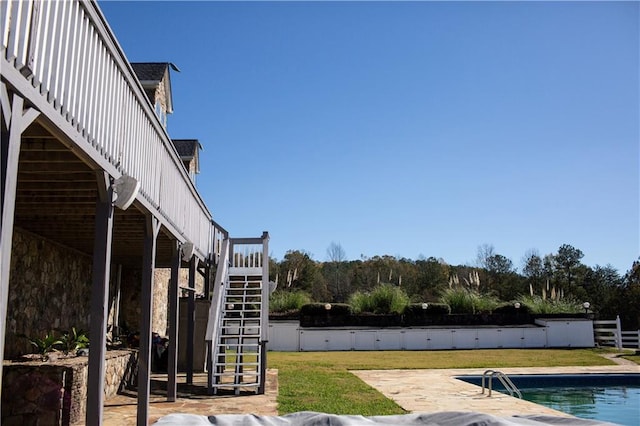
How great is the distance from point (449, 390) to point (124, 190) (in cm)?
708

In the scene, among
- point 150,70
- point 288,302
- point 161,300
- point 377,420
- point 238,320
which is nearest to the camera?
point 377,420

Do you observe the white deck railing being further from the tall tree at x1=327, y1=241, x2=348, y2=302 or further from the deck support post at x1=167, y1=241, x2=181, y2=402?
the tall tree at x1=327, y1=241, x2=348, y2=302

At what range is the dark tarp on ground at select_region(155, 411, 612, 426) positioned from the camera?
4859mm

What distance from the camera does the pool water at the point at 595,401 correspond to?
30.7ft

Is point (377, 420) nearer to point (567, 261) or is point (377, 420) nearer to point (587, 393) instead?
point (587, 393)

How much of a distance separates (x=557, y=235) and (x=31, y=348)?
36982mm

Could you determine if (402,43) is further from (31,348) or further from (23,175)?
(31,348)

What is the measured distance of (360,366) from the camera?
14.8 meters

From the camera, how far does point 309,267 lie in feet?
138

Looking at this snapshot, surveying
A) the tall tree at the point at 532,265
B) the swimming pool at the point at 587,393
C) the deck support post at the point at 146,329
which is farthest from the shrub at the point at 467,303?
the tall tree at the point at 532,265

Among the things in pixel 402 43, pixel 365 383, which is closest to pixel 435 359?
pixel 365 383

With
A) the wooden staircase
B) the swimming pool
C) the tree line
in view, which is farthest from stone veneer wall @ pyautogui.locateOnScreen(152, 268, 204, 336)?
the tree line

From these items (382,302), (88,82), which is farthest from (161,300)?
(88,82)

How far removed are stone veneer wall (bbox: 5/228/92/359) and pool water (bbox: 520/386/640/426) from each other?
8551 millimetres
